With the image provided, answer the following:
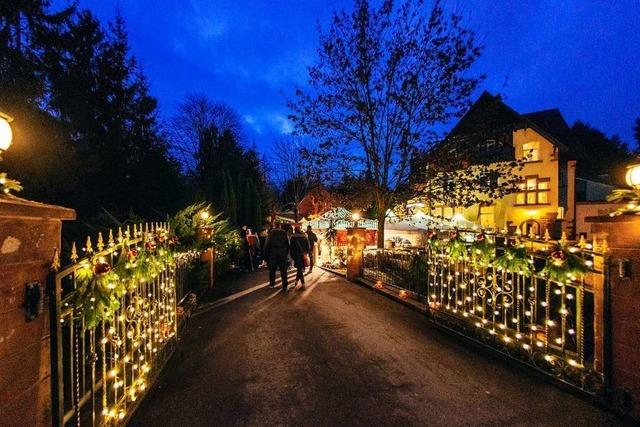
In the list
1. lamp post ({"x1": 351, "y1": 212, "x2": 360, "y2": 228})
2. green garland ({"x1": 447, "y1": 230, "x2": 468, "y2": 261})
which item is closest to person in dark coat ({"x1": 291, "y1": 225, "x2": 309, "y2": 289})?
lamp post ({"x1": 351, "y1": 212, "x2": 360, "y2": 228})

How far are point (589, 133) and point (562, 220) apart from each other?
68.6ft

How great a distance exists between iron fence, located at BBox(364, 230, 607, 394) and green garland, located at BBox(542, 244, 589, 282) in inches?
2.0

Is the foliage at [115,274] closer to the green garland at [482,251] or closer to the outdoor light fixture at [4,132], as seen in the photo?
the outdoor light fixture at [4,132]

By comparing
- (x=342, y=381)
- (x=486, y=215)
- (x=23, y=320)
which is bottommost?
(x=342, y=381)

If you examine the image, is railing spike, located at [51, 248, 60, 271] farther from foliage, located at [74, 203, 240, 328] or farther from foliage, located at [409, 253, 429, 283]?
foliage, located at [409, 253, 429, 283]

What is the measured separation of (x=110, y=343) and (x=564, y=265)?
446 centimetres

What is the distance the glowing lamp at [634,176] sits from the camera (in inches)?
125

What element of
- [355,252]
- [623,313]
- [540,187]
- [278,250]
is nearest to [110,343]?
[623,313]

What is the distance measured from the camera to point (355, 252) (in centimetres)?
1067

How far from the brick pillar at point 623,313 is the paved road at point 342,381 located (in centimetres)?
28

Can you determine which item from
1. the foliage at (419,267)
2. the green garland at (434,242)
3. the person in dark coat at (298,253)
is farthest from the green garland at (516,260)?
the person in dark coat at (298,253)

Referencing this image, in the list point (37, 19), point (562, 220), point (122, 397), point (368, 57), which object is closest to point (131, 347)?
point (122, 397)

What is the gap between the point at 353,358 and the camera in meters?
4.50

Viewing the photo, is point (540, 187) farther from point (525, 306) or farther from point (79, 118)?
point (79, 118)
